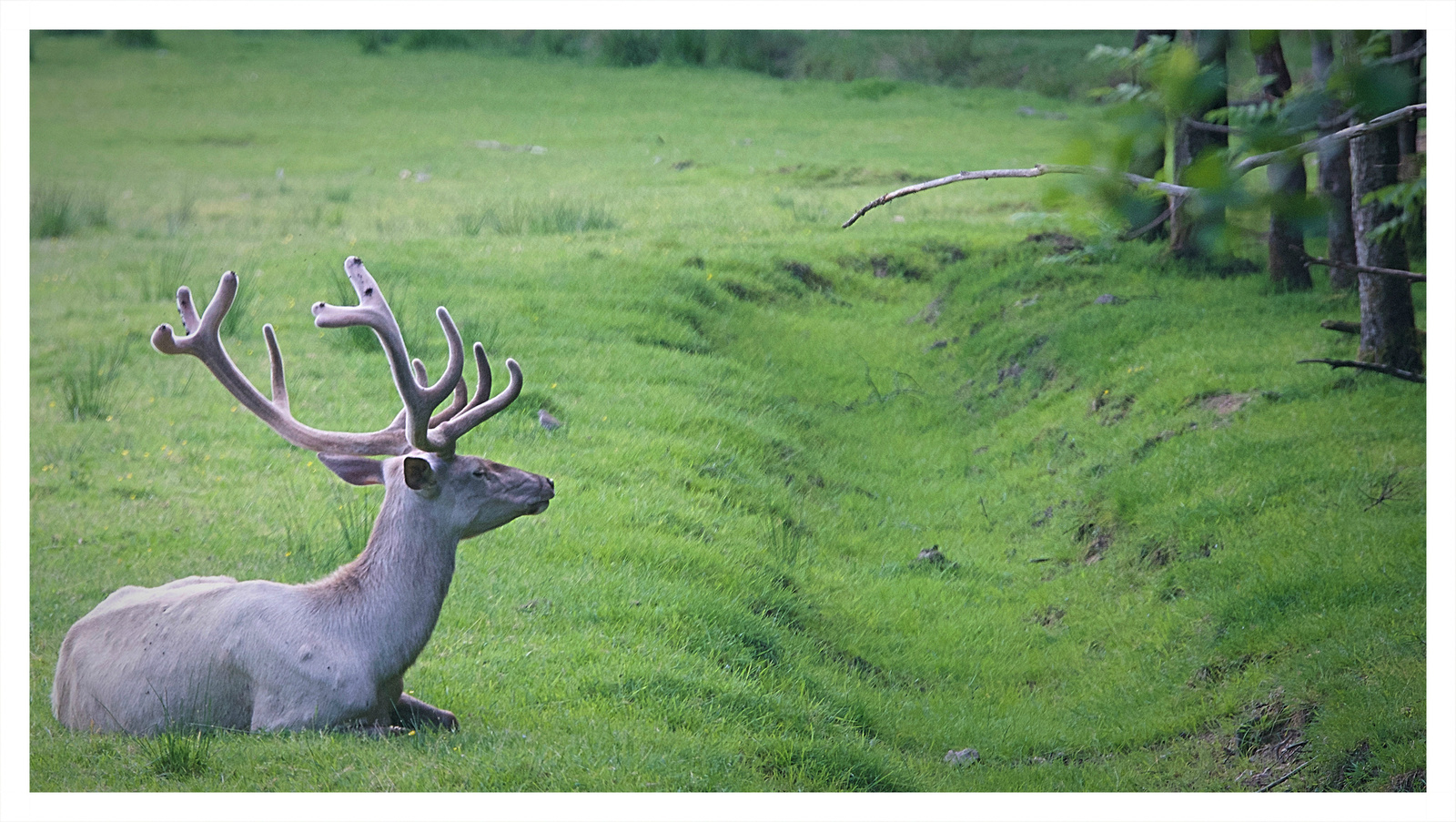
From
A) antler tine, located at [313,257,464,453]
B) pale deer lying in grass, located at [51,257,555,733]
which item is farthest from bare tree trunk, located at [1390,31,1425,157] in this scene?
pale deer lying in grass, located at [51,257,555,733]

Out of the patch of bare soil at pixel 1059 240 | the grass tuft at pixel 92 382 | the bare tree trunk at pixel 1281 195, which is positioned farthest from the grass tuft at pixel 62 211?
the bare tree trunk at pixel 1281 195

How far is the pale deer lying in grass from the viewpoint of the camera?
3756mm

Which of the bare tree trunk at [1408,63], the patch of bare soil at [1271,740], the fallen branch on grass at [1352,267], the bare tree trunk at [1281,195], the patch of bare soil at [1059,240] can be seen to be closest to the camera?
the bare tree trunk at [1281,195]

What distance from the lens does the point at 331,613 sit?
3846 millimetres

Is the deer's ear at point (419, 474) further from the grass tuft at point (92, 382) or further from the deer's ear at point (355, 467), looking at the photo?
the grass tuft at point (92, 382)

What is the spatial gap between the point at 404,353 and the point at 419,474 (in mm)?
392

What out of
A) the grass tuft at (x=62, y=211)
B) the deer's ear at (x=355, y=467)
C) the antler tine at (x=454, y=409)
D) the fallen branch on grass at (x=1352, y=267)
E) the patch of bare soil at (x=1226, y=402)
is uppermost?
the grass tuft at (x=62, y=211)

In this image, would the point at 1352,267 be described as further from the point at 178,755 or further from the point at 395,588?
the point at 178,755

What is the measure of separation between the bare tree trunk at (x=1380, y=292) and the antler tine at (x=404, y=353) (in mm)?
5403

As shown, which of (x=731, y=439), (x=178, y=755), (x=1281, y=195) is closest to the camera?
(x=1281, y=195)

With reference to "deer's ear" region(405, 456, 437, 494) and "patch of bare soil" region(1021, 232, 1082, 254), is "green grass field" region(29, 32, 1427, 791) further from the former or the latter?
"deer's ear" region(405, 456, 437, 494)

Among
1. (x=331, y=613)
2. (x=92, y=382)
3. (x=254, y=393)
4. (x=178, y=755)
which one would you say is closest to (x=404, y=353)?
(x=254, y=393)

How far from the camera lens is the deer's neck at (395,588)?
3.82 metres

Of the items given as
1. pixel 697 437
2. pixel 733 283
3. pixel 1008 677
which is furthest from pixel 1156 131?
pixel 733 283
